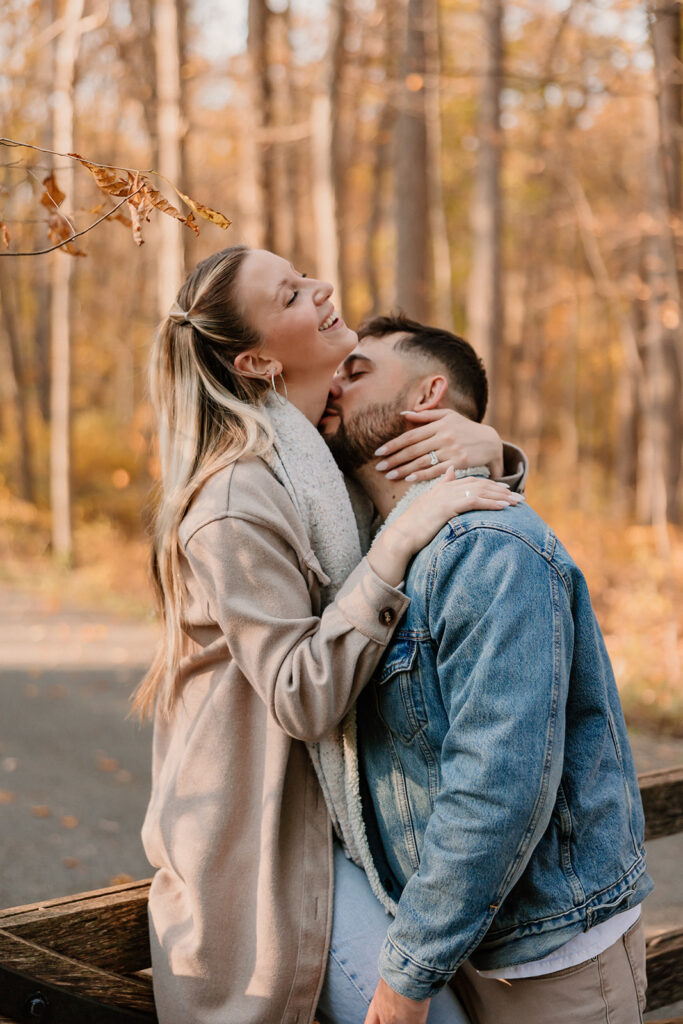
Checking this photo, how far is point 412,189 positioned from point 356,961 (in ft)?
33.8

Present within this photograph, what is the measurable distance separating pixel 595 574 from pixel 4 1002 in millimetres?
9951

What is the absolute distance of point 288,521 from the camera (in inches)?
85.7

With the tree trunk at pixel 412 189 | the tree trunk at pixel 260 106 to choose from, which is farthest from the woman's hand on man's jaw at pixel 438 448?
the tree trunk at pixel 260 106

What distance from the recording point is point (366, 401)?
8.14 ft

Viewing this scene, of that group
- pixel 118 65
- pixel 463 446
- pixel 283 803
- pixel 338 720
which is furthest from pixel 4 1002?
pixel 118 65

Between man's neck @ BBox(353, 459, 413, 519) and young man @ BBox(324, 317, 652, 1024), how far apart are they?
40cm

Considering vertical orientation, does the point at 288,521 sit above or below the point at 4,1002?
above

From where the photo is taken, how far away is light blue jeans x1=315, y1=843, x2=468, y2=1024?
2.03m

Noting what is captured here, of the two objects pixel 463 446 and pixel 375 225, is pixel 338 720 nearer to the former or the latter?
pixel 463 446

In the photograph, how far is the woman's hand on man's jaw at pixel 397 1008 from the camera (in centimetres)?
181

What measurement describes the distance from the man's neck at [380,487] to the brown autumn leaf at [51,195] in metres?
0.98

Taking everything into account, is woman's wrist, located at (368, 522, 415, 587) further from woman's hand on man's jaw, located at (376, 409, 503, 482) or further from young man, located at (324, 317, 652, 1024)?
woman's hand on man's jaw, located at (376, 409, 503, 482)

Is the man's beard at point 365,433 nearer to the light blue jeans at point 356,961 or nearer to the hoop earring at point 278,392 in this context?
the hoop earring at point 278,392

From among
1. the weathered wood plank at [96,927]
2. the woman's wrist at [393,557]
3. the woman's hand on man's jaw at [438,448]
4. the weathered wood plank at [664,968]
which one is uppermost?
the woman's hand on man's jaw at [438,448]
